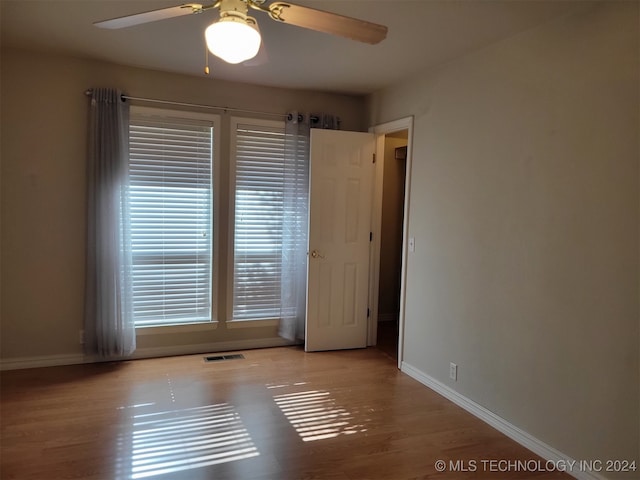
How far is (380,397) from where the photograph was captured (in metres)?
3.27

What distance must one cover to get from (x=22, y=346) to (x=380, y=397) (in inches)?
114

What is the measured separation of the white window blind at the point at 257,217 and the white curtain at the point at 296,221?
0.25 feet

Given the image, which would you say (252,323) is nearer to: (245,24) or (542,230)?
(542,230)

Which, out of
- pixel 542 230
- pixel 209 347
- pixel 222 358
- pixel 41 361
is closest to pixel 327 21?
pixel 542 230

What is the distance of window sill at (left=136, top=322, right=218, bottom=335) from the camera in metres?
3.93

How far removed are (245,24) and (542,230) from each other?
196 centimetres

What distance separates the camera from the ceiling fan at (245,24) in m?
1.71

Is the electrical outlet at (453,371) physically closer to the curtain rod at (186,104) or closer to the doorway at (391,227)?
the doorway at (391,227)

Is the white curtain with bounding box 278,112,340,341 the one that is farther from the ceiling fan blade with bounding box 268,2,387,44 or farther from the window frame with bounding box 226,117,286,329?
the ceiling fan blade with bounding box 268,2,387,44

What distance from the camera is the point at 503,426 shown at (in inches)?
111

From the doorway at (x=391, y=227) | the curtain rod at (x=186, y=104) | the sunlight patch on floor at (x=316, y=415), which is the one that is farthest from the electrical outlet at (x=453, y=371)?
the curtain rod at (x=186, y=104)

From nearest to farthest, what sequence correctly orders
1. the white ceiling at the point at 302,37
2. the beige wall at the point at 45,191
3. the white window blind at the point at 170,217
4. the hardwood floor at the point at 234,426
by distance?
1. the hardwood floor at the point at 234,426
2. the white ceiling at the point at 302,37
3. the beige wall at the point at 45,191
4. the white window blind at the point at 170,217

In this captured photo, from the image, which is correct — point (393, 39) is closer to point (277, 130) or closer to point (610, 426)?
point (277, 130)

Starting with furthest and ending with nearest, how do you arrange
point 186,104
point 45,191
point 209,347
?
point 209,347 → point 186,104 → point 45,191
